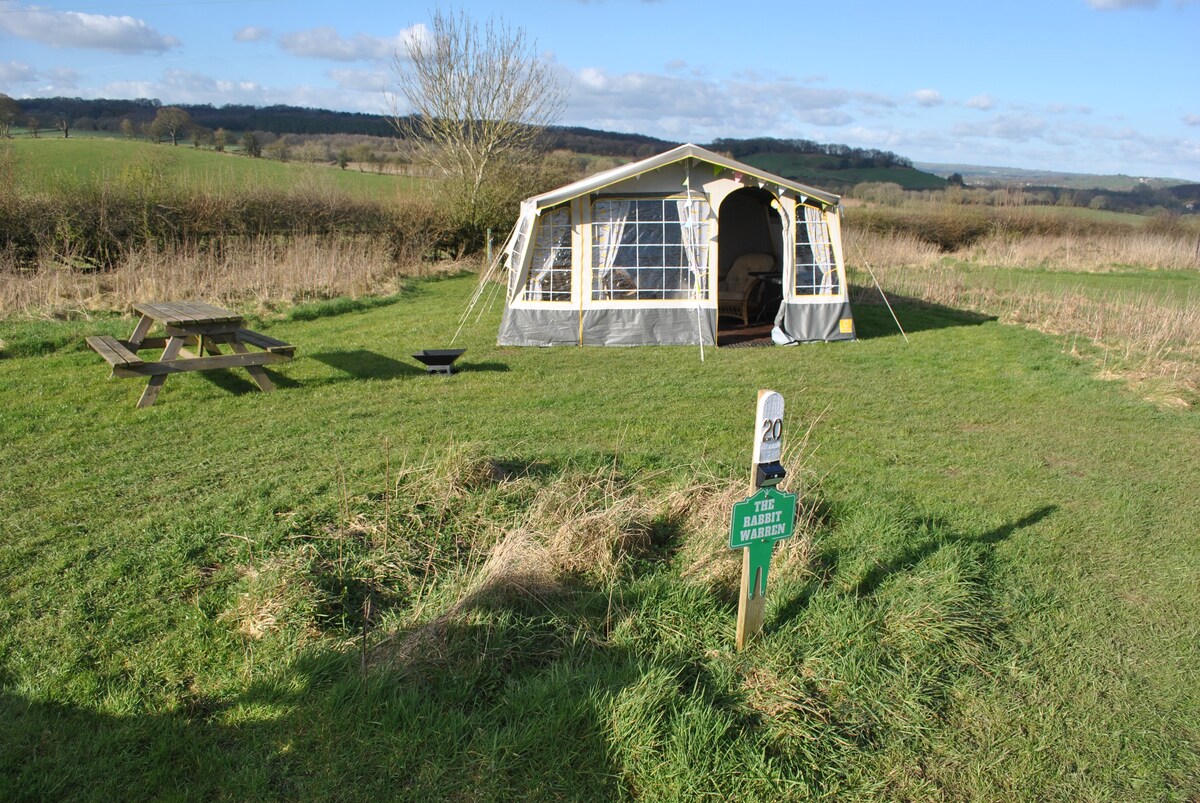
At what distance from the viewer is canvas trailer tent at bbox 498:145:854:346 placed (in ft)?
31.5

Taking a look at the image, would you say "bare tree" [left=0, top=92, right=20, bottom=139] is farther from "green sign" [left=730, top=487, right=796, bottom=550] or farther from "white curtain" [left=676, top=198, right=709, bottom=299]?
"green sign" [left=730, top=487, right=796, bottom=550]

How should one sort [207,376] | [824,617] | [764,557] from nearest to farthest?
[764,557], [824,617], [207,376]

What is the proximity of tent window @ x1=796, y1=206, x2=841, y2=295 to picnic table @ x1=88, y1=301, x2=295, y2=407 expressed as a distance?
20.6ft

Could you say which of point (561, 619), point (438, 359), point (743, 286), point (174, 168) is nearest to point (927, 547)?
point (561, 619)

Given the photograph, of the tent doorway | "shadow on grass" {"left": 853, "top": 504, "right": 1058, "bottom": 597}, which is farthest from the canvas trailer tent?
"shadow on grass" {"left": 853, "top": 504, "right": 1058, "bottom": 597}

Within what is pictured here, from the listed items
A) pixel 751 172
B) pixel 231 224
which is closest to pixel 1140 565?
pixel 751 172

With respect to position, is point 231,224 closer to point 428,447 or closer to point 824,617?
point 428,447

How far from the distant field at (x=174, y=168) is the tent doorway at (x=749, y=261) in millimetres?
9847

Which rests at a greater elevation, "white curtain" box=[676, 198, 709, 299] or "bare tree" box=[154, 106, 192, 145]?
"bare tree" box=[154, 106, 192, 145]

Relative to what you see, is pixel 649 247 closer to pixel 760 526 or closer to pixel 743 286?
pixel 743 286

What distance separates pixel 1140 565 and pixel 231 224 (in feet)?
50.9

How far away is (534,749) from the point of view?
2676mm

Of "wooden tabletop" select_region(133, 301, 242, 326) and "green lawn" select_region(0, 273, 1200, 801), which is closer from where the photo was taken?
"green lawn" select_region(0, 273, 1200, 801)

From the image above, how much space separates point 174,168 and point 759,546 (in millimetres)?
16847
